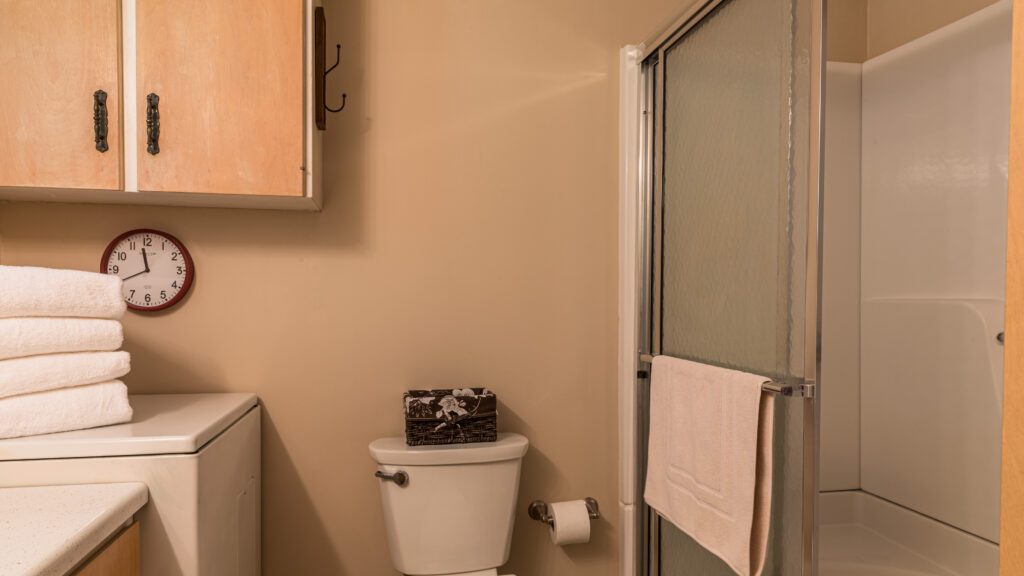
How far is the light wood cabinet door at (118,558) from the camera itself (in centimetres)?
89

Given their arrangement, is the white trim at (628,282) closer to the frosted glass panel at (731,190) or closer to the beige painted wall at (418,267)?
the beige painted wall at (418,267)

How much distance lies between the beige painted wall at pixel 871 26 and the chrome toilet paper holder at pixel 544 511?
164 centimetres

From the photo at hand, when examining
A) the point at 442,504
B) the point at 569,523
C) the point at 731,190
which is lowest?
the point at 569,523

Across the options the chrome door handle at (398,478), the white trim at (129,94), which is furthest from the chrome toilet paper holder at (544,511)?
the white trim at (129,94)

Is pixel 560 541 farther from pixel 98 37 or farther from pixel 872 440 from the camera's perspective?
pixel 98 37

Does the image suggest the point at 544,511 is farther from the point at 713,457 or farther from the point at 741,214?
the point at 741,214

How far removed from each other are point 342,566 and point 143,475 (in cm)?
74

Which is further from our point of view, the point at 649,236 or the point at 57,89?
the point at 649,236

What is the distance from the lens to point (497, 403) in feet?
5.58

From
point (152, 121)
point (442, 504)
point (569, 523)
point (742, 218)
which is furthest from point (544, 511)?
point (152, 121)

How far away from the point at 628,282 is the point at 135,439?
1.24 meters

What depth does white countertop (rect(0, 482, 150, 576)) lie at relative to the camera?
0.76 meters

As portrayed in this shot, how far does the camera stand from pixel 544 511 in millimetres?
1724

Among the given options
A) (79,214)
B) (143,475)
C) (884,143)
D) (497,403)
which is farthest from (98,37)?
(884,143)
